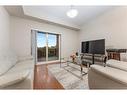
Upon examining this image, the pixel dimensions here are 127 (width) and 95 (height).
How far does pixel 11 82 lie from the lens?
107cm

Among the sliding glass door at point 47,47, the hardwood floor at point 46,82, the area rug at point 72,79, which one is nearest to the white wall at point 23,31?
the sliding glass door at point 47,47

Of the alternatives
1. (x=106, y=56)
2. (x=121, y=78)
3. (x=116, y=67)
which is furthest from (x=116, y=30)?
(x=121, y=78)

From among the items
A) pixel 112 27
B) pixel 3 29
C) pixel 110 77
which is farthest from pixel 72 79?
pixel 112 27

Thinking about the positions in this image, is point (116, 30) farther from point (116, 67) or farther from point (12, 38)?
point (12, 38)

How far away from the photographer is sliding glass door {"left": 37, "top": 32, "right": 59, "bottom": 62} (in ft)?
17.0

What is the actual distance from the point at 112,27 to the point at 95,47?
121 centimetres

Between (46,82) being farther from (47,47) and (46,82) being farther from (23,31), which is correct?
(47,47)

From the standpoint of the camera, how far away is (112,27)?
→ 416cm

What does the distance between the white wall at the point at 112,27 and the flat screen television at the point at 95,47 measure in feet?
1.60

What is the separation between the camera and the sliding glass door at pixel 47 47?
5.17 meters

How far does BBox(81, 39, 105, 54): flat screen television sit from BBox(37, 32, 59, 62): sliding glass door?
187cm

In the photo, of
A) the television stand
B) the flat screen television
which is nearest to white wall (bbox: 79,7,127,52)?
the flat screen television

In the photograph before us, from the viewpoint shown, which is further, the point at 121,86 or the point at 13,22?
the point at 13,22
